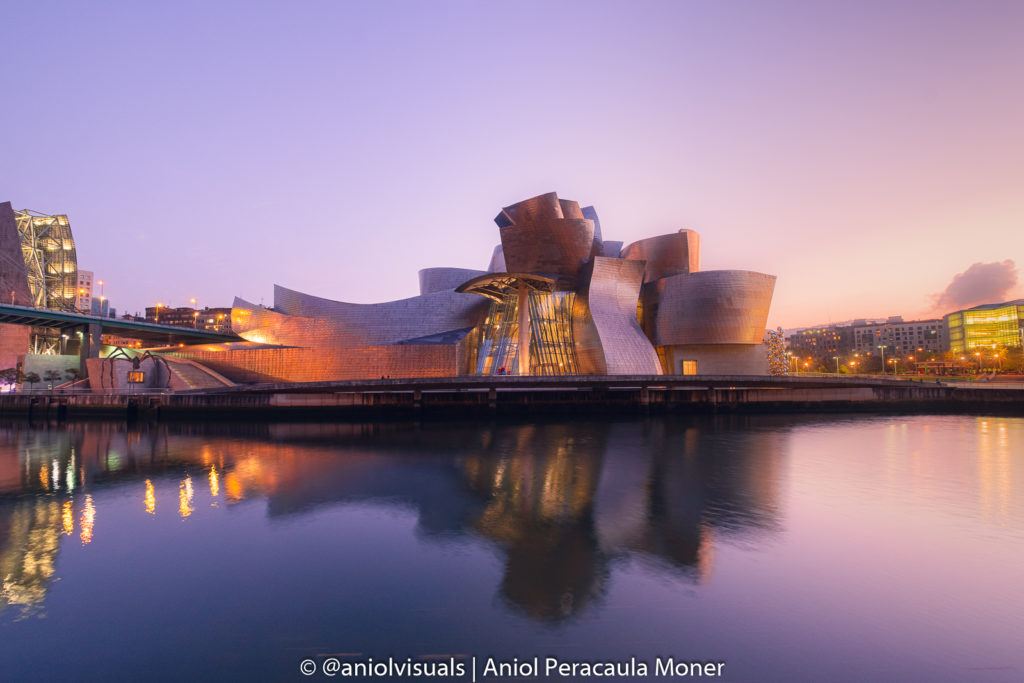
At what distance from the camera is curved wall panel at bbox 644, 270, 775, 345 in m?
40.3

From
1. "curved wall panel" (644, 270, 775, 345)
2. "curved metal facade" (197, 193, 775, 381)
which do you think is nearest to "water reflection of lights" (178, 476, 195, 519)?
"curved metal facade" (197, 193, 775, 381)

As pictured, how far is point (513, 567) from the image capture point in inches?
273

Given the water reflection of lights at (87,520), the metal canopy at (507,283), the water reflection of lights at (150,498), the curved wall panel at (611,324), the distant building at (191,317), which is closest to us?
the water reflection of lights at (87,520)

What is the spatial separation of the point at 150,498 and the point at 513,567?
30.8 feet

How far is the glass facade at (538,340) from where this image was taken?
37500 mm

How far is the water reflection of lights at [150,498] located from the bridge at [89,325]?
40.8 meters

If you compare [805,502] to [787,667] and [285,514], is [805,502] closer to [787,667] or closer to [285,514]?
[787,667]

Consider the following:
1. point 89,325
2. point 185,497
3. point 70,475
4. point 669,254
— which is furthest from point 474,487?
point 89,325

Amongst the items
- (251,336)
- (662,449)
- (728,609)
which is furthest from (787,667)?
(251,336)

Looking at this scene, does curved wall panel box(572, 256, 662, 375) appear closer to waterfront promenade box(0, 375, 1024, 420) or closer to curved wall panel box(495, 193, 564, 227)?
waterfront promenade box(0, 375, 1024, 420)

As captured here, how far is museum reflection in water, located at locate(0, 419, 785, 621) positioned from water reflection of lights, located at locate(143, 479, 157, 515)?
0.04m

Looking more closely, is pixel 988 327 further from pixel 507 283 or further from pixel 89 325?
pixel 89 325

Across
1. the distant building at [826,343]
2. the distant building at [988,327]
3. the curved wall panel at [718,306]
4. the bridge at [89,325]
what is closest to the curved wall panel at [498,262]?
the curved wall panel at [718,306]

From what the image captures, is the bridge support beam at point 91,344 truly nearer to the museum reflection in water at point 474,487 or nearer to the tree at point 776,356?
the museum reflection in water at point 474,487
